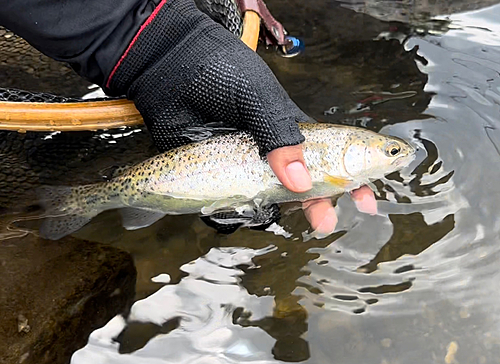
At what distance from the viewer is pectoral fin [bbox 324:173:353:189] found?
2522 millimetres

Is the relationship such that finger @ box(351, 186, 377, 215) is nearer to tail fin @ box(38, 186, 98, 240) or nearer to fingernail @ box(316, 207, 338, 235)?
fingernail @ box(316, 207, 338, 235)

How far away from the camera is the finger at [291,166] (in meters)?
2.36

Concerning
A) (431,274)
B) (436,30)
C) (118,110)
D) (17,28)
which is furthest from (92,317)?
(436,30)

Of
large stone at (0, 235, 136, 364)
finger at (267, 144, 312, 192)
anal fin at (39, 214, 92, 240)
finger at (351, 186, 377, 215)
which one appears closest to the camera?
large stone at (0, 235, 136, 364)

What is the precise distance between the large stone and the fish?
0.49ft

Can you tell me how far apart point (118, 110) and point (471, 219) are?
2.08m

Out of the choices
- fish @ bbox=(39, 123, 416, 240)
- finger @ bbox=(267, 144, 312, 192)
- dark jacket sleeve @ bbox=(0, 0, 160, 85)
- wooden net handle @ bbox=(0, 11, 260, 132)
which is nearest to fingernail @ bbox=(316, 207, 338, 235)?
fish @ bbox=(39, 123, 416, 240)

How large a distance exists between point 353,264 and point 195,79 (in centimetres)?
131

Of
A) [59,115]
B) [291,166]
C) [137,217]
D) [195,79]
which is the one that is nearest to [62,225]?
[137,217]

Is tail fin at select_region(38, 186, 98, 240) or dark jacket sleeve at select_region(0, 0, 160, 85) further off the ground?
dark jacket sleeve at select_region(0, 0, 160, 85)

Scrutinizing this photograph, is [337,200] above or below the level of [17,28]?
below

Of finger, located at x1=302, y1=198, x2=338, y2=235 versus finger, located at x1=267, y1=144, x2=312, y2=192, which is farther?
finger, located at x1=302, y1=198, x2=338, y2=235

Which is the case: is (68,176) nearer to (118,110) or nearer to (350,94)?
(118,110)

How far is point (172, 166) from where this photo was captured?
254 cm
